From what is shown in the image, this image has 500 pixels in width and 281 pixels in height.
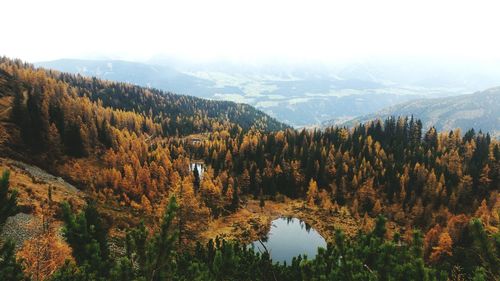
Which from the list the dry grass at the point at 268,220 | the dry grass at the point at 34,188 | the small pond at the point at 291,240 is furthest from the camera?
the dry grass at the point at 268,220

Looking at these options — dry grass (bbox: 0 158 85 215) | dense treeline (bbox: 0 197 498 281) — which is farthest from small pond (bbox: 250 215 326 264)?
dense treeline (bbox: 0 197 498 281)

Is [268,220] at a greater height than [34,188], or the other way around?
[34,188]

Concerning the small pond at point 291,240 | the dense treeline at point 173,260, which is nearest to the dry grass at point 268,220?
the small pond at point 291,240

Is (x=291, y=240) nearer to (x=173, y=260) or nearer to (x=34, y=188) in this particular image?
(x=34, y=188)

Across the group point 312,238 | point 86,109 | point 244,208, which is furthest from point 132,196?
point 86,109

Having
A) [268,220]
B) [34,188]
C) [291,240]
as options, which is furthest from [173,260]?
[268,220]

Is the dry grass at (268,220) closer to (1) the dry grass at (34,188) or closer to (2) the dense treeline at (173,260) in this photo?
(1) the dry grass at (34,188)

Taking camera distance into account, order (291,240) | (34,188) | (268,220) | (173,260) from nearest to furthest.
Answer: (173,260), (34,188), (291,240), (268,220)

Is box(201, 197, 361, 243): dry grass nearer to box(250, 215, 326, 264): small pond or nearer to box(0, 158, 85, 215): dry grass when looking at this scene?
box(250, 215, 326, 264): small pond
